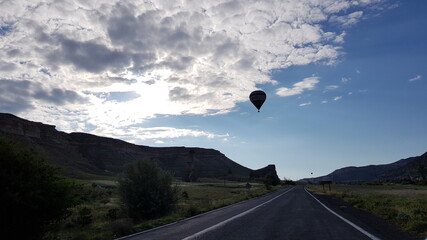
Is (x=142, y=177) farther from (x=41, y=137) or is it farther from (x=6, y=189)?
(x=41, y=137)

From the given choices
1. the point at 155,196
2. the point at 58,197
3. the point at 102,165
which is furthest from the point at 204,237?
the point at 102,165

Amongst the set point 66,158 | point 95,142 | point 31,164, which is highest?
point 95,142

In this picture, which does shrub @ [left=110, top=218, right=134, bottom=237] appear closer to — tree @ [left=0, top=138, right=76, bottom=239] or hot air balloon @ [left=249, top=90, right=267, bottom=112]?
tree @ [left=0, top=138, right=76, bottom=239]

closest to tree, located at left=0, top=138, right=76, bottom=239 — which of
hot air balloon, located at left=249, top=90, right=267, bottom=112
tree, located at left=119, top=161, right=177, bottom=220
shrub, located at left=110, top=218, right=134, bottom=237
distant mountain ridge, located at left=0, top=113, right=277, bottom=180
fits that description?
shrub, located at left=110, top=218, right=134, bottom=237

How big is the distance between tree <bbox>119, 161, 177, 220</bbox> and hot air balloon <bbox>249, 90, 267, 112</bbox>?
43.7ft

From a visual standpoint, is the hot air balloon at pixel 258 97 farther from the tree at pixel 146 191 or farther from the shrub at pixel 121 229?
the shrub at pixel 121 229

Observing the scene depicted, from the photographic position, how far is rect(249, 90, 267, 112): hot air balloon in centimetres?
3578

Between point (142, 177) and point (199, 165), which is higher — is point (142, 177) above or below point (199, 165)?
below

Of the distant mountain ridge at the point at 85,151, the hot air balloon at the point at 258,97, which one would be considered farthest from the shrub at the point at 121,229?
the distant mountain ridge at the point at 85,151

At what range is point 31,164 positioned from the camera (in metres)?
9.49

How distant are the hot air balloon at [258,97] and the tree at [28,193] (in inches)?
1069

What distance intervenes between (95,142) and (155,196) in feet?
520

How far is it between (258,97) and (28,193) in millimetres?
28765

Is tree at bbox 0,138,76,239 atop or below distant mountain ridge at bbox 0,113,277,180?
below
